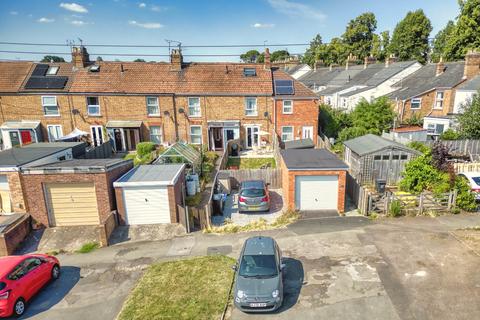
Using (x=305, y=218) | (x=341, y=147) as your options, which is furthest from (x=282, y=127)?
(x=305, y=218)

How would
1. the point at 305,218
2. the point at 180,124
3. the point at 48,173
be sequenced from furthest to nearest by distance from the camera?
the point at 180,124, the point at 305,218, the point at 48,173

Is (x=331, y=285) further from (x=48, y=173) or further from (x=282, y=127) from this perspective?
(x=282, y=127)

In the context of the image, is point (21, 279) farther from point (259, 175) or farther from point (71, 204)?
point (259, 175)

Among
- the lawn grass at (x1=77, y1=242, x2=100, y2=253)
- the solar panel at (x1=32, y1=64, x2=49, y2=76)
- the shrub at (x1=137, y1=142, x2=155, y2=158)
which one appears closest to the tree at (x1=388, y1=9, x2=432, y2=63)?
the shrub at (x1=137, y1=142, x2=155, y2=158)

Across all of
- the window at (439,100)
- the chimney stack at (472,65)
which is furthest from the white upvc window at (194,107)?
the chimney stack at (472,65)

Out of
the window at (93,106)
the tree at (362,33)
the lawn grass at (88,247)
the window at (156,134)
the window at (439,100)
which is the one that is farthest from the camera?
the tree at (362,33)

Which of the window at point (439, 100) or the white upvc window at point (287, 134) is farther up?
the window at point (439, 100)

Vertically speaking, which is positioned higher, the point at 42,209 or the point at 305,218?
the point at 42,209

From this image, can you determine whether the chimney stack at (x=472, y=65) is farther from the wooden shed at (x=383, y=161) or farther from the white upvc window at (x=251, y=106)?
the white upvc window at (x=251, y=106)
